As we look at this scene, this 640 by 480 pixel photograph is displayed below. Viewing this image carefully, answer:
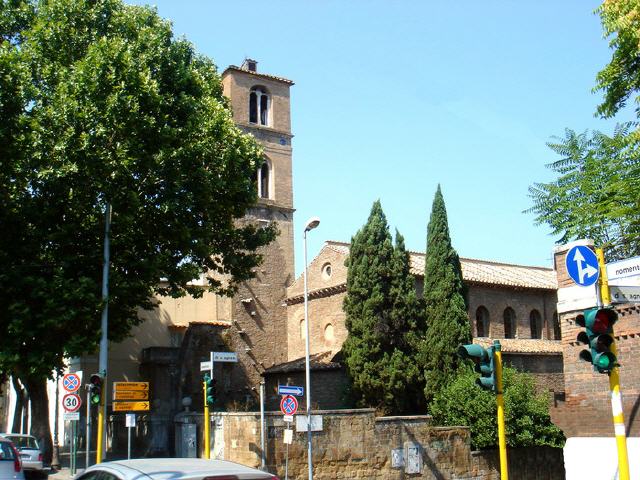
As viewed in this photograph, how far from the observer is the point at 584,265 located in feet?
30.3

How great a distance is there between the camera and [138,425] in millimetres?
31000

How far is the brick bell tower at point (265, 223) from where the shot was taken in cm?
3576

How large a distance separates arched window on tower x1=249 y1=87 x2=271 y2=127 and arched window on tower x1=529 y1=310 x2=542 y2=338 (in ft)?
58.6

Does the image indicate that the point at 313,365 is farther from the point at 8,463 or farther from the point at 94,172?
the point at 8,463

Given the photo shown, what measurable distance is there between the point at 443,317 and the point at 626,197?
46.8 ft

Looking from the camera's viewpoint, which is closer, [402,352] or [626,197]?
[626,197]

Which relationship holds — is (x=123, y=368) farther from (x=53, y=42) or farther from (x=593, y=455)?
(x=593, y=455)

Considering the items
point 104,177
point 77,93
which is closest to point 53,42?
point 77,93

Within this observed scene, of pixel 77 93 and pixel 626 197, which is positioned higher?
pixel 77 93

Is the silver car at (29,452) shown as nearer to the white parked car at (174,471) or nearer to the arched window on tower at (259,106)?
the white parked car at (174,471)

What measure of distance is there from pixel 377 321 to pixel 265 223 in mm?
10911

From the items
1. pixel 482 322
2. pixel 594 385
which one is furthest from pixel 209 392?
pixel 482 322

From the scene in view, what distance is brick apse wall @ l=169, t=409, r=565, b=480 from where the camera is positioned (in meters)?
22.2

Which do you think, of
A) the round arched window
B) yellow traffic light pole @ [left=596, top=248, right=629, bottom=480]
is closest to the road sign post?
yellow traffic light pole @ [left=596, top=248, right=629, bottom=480]
